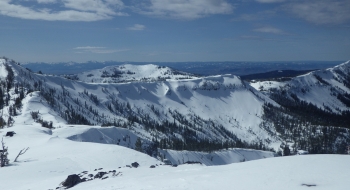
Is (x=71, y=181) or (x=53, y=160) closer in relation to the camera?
(x=71, y=181)

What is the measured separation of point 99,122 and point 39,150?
117229 mm

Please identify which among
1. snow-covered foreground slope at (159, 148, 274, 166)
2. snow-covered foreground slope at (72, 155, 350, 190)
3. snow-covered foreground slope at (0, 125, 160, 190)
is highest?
snow-covered foreground slope at (72, 155, 350, 190)

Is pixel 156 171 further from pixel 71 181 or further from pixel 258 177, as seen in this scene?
pixel 258 177

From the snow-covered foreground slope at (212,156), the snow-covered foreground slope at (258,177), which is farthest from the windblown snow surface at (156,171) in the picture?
the snow-covered foreground slope at (212,156)

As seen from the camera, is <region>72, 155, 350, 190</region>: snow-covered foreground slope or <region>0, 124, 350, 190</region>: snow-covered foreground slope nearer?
<region>72, 155, 350, 190</region>: snow-covered foreground slope

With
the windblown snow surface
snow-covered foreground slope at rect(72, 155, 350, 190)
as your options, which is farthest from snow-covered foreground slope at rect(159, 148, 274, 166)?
snow-covered foreground slope at rect(72, 155, 350, 190)

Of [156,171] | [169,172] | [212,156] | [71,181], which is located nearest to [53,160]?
[71,181]

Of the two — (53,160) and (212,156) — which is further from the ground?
(53,160)

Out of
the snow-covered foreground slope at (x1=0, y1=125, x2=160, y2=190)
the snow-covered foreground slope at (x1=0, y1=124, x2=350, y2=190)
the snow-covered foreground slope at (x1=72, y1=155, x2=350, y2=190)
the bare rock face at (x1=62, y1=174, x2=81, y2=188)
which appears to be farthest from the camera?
the snow-covered foreground slope at (x1=0, y1=125, x2=160, y2=190)

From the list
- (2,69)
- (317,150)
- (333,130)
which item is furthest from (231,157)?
(2,69)

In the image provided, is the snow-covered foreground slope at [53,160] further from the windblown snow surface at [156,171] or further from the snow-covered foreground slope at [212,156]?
the snow-covered foreground slope at [212,156]

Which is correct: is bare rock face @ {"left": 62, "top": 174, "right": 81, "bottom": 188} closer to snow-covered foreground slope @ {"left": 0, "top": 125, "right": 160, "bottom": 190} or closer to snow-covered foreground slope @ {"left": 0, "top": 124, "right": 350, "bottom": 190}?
snow-covered foreground slope @ {"left": 0, "top": 124, "right": 350, "bottom": 190}

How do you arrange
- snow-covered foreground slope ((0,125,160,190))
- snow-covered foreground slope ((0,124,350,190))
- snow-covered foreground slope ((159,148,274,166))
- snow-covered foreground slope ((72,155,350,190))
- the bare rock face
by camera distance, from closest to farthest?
snow-covered foreground slope ((72,155,350,190))
snow-covered foreground slope ((0,124,350,190))
the bare rock face
snow-covered foreground slope ((0,125,160,190))
snow-covered foreground slope ((159,148,274,166))

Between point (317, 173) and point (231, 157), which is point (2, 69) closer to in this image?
point (231, 157)
